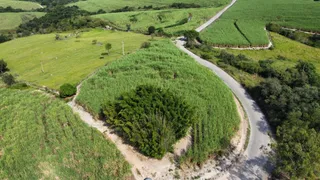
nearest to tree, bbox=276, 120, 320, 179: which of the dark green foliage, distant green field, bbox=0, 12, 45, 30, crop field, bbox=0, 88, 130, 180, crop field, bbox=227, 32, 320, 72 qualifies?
the dark green foliage

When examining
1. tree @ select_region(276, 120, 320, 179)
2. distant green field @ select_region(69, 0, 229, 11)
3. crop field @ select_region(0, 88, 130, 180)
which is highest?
distant green field @ select_region(69, 0, 229, 11)

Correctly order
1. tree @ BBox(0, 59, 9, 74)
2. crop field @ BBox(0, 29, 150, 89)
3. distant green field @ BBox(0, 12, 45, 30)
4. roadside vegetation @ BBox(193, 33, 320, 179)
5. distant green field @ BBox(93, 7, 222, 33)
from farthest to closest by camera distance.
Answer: distant green field @ BBox(0, 12, 45, 30) < distant green field @ BBox(93, 7, 222, 33) < tree @ BBox(0, 59, 9, 74) < crop field @ BBox(0, 29, 150, 89) < roadside vegetation @ BBox(193, 33, 320, 179)

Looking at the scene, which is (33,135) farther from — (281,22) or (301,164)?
(281,22)

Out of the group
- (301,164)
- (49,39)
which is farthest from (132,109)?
(49,39)

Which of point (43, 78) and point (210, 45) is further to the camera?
point (210, 45)

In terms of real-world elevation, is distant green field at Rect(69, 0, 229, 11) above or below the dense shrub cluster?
above

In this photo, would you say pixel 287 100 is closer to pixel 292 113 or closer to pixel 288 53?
pixel 292 113

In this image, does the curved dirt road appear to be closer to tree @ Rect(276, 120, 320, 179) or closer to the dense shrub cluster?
tree @ Rect(276, 120, 320, 179)

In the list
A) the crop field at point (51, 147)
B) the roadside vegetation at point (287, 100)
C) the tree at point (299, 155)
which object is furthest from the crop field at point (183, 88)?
the tree at point (299, 155)
